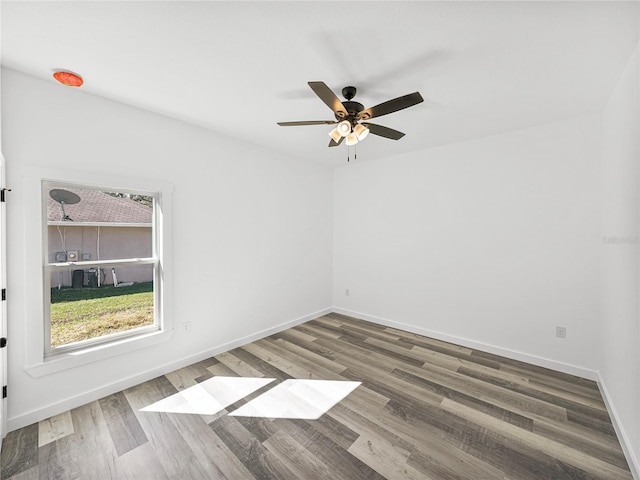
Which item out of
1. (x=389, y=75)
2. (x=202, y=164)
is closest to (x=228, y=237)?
(x=202, y=164)

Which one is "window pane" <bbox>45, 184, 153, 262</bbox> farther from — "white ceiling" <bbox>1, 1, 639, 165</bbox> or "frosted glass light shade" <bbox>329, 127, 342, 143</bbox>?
"frosted glass light shade" <bbox>329, 127, 342, 143</bbox>

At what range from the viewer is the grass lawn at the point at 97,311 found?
2.25 meters

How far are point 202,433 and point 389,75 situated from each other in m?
2.93

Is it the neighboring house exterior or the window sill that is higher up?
the neighboring house exterior

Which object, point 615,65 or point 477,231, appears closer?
point 615,65

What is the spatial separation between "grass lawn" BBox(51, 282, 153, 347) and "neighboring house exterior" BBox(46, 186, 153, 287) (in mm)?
93

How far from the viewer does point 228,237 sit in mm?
3295

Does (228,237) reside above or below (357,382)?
above

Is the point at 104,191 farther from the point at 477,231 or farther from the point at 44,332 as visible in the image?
the point at 477,231

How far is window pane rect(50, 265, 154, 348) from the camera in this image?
7.41ft

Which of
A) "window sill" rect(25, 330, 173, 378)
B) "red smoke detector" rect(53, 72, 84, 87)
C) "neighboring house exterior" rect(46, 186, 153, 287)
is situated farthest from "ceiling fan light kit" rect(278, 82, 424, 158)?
"window sill" rect(25, 330, 173, 378)

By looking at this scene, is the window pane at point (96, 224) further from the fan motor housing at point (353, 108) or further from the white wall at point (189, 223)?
the fan motor housing at point (353, 108)

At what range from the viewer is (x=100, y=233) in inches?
94.7

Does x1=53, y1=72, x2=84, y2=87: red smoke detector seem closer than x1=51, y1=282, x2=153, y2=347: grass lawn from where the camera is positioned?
Yes
